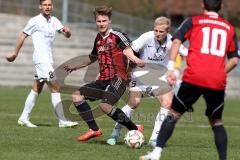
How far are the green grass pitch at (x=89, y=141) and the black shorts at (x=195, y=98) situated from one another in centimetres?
121

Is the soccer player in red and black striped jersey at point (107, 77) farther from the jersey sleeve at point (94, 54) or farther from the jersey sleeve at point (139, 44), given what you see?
the jersey sleeve at point (139, 44)

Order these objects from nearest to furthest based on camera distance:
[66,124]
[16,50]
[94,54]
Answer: [94,54], [16,50], [66,124]

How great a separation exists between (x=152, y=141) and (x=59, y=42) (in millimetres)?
19628

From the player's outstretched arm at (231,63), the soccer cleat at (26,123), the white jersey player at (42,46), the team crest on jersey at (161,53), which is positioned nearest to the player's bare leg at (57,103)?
the white jersey player at (42,46)

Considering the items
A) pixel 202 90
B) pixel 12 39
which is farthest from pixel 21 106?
pixel 12 39

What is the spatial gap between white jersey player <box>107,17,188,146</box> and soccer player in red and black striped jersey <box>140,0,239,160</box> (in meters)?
2.17

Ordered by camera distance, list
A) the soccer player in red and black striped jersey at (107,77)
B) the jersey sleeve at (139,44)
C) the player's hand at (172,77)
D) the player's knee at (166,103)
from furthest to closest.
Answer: the player's knee at (166,103) < the jersey sleeve at (139,44) < the soccer player in red and black striped jersey at (107,77) < the player's hand at (172,77)

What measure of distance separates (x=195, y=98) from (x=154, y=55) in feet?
9.33

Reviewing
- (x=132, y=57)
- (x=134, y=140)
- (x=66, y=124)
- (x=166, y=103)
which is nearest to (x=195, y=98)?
(x=134, y=140)

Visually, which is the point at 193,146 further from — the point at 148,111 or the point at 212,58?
the point at 148,111

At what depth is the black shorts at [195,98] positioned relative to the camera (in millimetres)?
7918

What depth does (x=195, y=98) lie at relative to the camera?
7977 mm

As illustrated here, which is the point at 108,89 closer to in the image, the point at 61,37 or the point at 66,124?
the point at 66,124

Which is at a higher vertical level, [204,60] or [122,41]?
[204,60]
